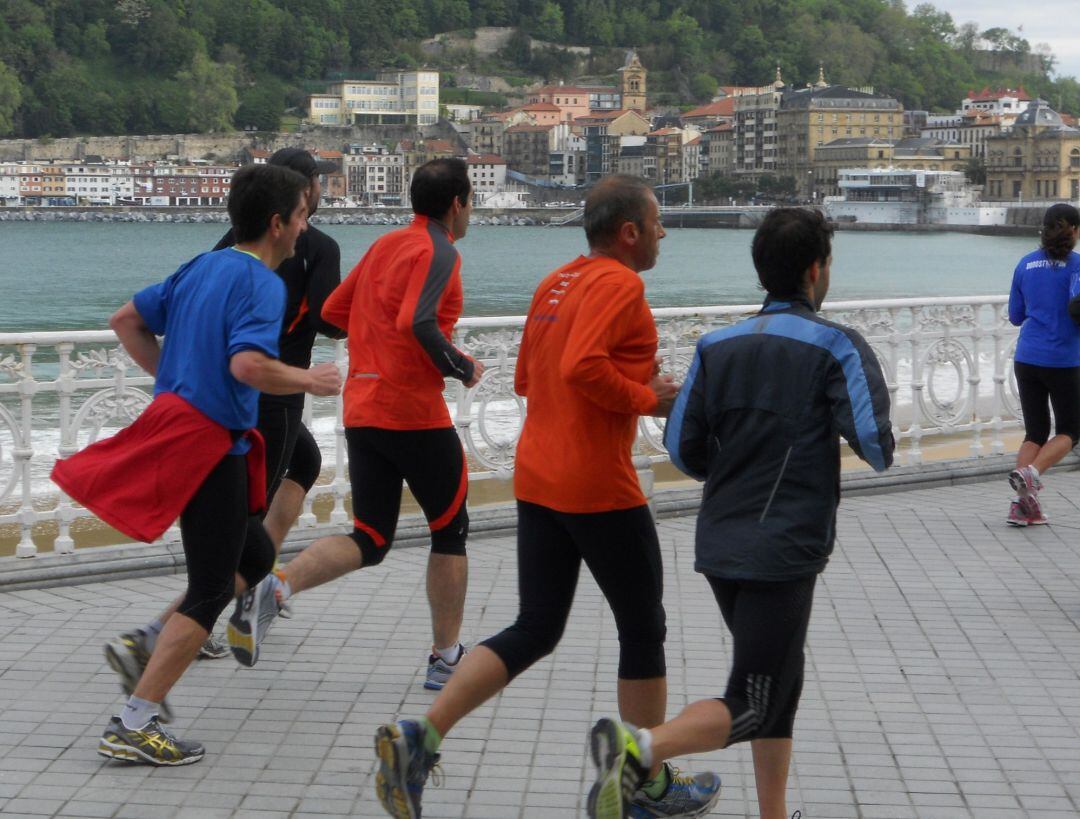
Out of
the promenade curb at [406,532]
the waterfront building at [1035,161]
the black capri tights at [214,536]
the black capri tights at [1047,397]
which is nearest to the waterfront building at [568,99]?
the waterfront building at [1035,161]

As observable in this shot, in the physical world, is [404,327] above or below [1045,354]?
above

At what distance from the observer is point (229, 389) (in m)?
3.81

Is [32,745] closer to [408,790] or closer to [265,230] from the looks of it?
[408,790]

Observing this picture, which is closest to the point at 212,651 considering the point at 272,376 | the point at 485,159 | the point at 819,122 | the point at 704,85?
the point at 272,376

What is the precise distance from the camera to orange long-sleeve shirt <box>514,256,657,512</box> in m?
3.40

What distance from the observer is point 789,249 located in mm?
3217

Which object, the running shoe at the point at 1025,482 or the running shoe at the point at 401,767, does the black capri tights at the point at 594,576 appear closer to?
the running shoe at the point at 401,767

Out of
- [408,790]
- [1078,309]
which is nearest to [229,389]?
[408,790]

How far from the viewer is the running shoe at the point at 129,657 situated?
4.10m

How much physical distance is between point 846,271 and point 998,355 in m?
66.8

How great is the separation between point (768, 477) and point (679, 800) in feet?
2.75

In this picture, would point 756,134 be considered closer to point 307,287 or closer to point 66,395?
point 66,395

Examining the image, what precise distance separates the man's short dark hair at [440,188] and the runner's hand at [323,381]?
781 mm

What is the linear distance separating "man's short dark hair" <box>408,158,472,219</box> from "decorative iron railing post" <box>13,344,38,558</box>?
78.9 inches
